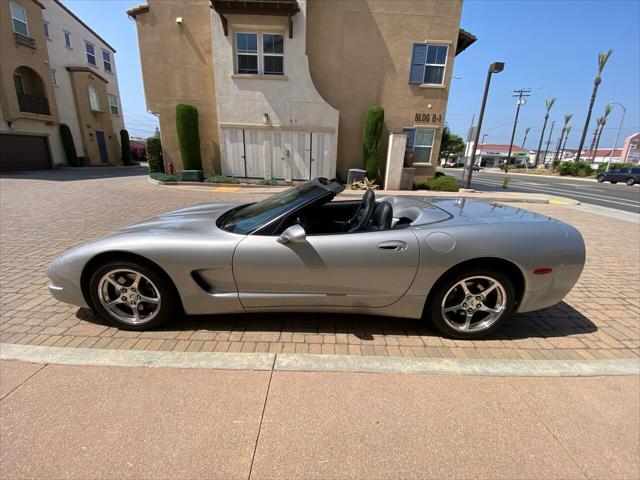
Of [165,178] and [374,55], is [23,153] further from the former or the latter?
[374,55]

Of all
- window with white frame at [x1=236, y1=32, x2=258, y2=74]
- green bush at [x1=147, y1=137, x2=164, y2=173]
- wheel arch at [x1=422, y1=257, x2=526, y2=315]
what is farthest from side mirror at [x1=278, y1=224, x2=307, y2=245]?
green bush at [x1=147, y1=137, x2=164, y2=173]

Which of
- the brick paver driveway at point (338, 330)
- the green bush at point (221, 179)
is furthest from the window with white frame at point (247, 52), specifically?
the brick paver driveway at point (338, 330)

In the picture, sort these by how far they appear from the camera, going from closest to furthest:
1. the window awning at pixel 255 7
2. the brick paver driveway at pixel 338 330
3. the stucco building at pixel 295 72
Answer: the brick paver driveway at pixel 338 330
the window awning at pixel 255 7
the stucco building at pixel 295 72

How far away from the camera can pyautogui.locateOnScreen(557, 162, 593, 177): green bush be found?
39.0 m

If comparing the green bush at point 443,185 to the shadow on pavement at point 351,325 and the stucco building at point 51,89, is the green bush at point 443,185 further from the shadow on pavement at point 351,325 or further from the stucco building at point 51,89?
the stucco building at point 51,89

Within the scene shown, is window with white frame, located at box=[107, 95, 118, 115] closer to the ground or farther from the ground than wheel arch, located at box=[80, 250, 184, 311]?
farther from the ground

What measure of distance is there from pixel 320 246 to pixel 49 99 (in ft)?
88.3

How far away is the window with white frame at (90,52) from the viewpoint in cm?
2597

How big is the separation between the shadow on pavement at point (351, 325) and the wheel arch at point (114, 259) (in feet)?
1.35

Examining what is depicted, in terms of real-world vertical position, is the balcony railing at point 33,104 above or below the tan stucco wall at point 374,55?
below

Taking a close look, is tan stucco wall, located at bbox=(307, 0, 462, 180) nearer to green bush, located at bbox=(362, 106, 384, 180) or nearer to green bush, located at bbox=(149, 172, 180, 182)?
green bush, located at bbox=(362, 106, 384, 180)

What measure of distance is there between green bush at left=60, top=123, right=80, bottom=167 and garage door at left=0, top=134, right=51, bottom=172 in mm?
1442

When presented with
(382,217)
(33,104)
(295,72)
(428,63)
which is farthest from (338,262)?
(33,104)

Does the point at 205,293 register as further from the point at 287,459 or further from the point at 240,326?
the point at 287,459
